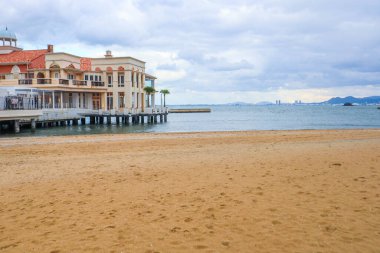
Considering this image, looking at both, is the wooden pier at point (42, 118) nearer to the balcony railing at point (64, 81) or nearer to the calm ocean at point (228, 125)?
the calm ocean at point (228, 125)

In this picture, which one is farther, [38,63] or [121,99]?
[121,99]

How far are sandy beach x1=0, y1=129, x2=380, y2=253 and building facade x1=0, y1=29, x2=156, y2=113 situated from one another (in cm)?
3567

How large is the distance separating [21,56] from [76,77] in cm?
861

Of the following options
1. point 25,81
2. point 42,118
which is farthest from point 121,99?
point 42,118

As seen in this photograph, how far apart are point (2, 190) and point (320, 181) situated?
7.88 meters

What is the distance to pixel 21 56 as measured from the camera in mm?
48688

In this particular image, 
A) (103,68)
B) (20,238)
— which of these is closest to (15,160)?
(20,238)

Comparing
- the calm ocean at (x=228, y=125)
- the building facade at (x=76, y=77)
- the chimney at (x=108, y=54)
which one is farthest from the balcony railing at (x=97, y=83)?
the calm ocean at (x=228, y=125)

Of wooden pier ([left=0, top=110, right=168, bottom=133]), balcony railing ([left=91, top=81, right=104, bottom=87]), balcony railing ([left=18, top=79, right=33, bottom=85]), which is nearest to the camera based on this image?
wooden pier ([left=0, top=110, right=168, bottom=133])

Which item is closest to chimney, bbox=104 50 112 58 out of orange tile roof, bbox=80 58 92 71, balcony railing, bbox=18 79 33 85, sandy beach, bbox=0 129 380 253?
orange tile roof, bbox=80 58 92 71

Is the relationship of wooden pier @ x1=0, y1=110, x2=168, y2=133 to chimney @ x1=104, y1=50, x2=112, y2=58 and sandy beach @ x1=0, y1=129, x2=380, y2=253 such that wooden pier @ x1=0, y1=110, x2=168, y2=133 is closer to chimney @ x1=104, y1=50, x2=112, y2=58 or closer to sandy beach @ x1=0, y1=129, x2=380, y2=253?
chimney @ x1=104, y1=50, x2=112, y2=58

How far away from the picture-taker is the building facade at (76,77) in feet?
144

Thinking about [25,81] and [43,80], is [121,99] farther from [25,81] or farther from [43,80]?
[25,81]

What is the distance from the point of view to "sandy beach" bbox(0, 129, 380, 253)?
502 centimetres
